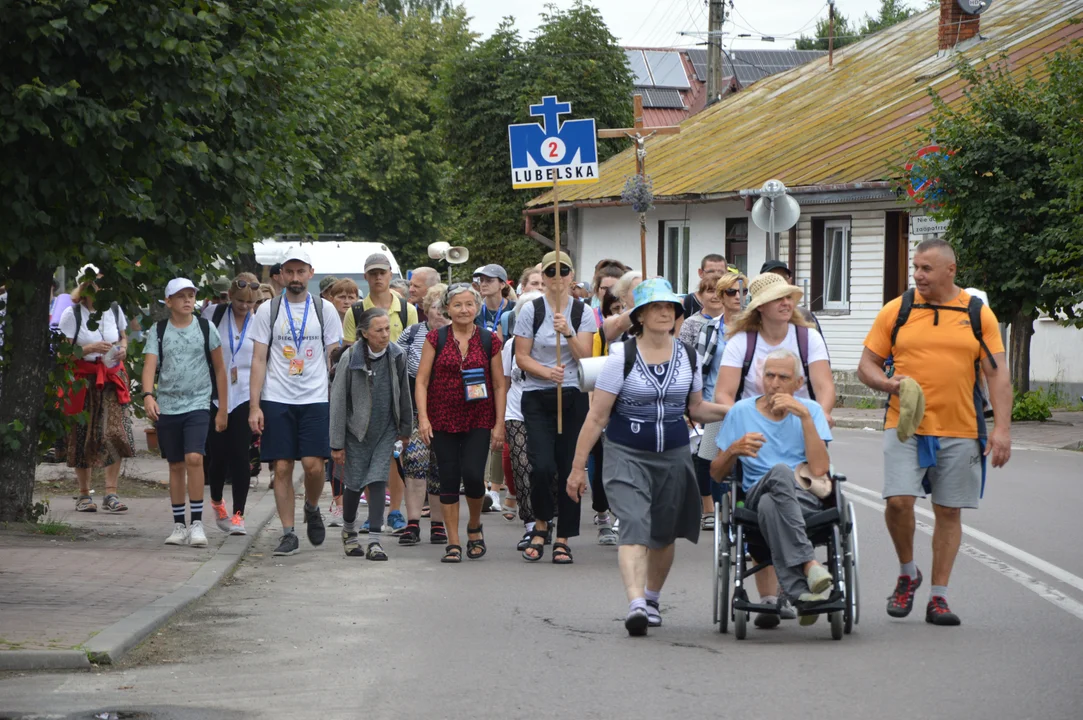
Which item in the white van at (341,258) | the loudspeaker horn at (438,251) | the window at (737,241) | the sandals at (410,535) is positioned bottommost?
the sandals at (410,535)

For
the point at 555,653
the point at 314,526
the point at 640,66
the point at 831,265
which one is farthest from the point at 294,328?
the point at 640,66

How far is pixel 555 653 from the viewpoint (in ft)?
24.6

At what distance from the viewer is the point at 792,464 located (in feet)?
25.6

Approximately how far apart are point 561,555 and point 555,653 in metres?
3.40

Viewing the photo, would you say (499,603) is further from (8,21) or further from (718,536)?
(8,21)

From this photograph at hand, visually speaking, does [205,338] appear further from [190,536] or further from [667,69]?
[667,69]

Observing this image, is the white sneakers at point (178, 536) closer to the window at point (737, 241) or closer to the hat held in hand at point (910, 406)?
the hat held in hand at point (910, 406)

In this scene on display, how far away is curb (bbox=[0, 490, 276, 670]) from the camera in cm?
704

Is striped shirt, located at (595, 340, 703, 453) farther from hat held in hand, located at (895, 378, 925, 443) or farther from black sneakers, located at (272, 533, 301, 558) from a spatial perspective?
black sneakers, located at (272, 533, 301, 558)

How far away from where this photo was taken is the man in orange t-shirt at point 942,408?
27.1 feet

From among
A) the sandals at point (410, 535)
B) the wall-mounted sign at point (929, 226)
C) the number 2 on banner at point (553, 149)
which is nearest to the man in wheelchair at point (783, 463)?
the sandals at point (410, 535)

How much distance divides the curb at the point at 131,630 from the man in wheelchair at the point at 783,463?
288 centimetres

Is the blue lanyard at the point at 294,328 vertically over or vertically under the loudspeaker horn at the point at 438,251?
under

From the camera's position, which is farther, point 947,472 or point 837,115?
point 837,115
